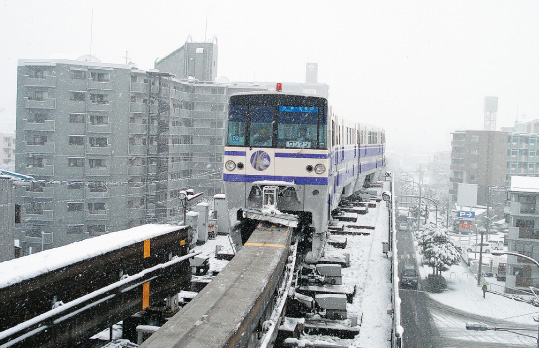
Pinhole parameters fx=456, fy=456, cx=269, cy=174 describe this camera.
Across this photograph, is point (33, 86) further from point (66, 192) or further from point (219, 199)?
point (219, 199)

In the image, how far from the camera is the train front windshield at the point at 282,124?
855 centimetres

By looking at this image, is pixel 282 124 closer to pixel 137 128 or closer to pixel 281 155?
pixel 281 155

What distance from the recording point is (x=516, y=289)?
94.2ft

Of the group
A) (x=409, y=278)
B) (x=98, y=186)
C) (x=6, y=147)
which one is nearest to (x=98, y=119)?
(x=98, y=186)

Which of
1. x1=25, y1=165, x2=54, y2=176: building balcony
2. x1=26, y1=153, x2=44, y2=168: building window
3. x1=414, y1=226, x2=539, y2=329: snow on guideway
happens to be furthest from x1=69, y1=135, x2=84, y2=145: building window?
x1=414, y1=226, x2=539, y2=329: snow on guideway

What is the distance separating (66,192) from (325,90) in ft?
194

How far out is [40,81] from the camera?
1283 inches

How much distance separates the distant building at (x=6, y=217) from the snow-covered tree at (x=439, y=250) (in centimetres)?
2632

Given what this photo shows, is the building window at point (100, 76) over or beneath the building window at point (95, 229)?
over

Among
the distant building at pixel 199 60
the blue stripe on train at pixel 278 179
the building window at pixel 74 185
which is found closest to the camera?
the blue stripe on train at pixel 278 179

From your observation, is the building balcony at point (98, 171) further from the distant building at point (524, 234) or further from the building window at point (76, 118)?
the distant building at point (524, 234)

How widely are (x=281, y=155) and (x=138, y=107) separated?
28839 mm

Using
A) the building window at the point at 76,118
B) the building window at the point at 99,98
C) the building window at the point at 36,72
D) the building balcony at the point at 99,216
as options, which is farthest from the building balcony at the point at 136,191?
the building window at the point at 36,72

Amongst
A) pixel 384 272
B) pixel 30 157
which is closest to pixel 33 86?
pixel 30 157
